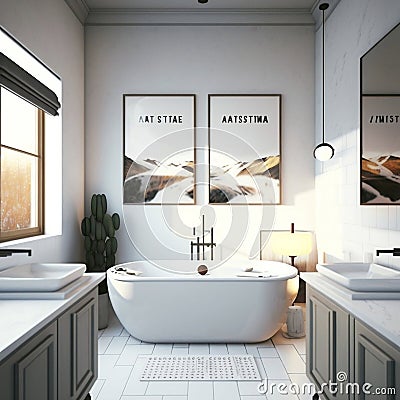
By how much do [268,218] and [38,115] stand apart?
7.88 ft

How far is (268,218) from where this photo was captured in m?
4.92

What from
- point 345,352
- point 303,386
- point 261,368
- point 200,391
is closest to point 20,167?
point 200,391

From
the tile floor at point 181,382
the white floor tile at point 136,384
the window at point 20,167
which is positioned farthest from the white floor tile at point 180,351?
the window at point 20,167

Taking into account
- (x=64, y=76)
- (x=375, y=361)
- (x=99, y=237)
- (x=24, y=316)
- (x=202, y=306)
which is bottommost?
(x=202, y=306)

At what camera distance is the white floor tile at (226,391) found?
9.70ft

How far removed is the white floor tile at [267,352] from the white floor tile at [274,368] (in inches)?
3.1

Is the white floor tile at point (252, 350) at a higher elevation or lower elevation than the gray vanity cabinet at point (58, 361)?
lower

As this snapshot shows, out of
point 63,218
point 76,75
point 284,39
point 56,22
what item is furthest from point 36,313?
point 284,39

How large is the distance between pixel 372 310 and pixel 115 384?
6.16ft

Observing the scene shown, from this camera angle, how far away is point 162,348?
386 centimetres

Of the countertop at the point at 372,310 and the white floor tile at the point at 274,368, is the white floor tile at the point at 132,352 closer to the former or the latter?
the white floor tile at the point at 274,368

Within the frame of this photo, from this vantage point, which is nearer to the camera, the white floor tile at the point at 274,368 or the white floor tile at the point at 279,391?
the white floor tile at the point at 279,391

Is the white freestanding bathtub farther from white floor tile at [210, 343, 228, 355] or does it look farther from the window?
the window

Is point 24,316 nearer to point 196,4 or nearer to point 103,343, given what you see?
point 103,343
